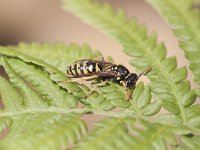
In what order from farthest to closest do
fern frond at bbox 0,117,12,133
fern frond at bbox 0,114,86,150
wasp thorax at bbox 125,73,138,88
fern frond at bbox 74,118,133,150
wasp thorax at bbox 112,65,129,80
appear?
wasp thorax at bbox 112,65,129,80
wasp thorax at bbox 125,73,138,88
fern frond at bbox 0,117,12,133
fern frond at bbox 74,118,133,150
fern frond at bbox 0,114,86,150

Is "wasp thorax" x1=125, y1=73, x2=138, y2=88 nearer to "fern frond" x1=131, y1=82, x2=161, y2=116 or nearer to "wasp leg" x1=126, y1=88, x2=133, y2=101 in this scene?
"wasp leg" x1=126, y1=88, x2=133, y2=101

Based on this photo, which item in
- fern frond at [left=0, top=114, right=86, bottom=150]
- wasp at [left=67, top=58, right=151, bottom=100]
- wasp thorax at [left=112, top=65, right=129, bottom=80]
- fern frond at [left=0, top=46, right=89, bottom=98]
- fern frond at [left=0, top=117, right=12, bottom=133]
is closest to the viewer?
fern frond at [left=0, top=114, right=86, bottom=150]

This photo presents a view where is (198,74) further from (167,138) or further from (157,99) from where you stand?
(167,138)

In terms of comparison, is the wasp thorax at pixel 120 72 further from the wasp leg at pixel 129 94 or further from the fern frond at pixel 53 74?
the fern frond at pixel 53 74

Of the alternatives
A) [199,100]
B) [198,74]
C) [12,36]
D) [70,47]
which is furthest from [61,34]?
[198,74]

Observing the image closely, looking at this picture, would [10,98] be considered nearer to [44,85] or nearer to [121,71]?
[44,85]

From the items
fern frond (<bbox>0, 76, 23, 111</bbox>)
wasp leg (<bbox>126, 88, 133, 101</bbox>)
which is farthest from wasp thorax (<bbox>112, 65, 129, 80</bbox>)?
fern frond (<bbox>0, 76, 23, 111</bbox>)

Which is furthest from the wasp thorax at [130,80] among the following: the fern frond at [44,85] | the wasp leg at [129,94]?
the fern frond at [44,85]

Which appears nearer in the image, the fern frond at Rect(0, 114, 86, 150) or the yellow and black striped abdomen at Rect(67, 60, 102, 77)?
the fern frond at Rect(0, 114, 86, 150)

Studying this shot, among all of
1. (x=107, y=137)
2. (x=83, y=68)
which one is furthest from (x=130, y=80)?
(x=107, y=137)
